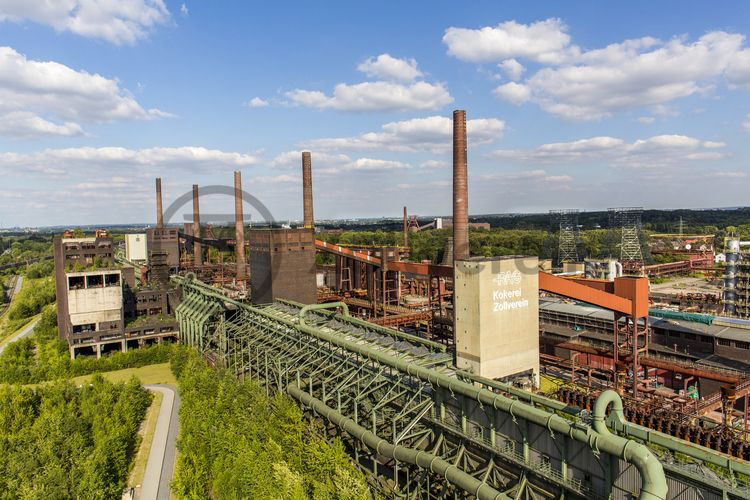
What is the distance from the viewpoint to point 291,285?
159 ft

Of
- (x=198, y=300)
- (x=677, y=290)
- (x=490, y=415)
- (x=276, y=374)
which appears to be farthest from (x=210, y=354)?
(x=677, y=290)

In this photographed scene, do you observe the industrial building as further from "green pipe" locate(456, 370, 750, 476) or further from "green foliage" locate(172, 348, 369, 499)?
"green foliage" locate(172, 348, 369, 499)

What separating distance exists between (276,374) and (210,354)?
16055 mm

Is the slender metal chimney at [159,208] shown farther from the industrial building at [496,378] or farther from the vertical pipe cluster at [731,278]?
the vertical pipe cluster at [731,278]

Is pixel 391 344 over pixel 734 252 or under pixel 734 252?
under

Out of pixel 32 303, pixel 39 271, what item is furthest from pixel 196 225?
pixel 39 271

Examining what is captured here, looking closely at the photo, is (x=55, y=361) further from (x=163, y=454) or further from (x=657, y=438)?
(x=657, y=438)

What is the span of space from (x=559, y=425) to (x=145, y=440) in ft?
Result: 91.9

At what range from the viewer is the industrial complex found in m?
16.2

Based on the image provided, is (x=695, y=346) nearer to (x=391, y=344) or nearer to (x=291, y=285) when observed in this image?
(x=391, y=344)

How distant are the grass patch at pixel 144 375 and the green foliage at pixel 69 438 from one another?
6.59 m

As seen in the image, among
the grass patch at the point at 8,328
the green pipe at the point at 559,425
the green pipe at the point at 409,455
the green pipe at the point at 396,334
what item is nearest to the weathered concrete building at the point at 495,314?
the green pipe at the point at 396,334

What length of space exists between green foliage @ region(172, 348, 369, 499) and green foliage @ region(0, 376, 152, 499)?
3.66 metres

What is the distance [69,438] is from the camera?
91.8ft
